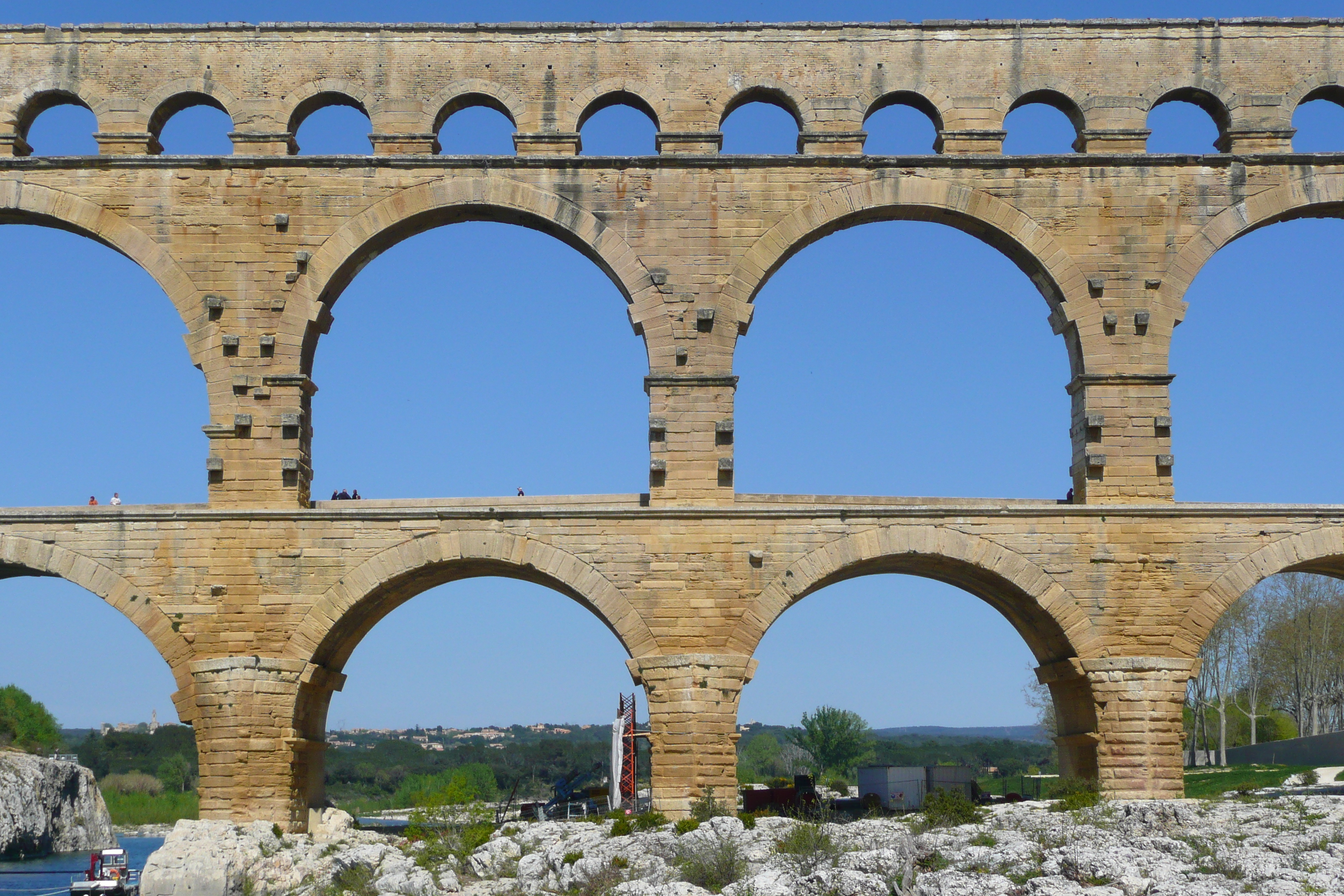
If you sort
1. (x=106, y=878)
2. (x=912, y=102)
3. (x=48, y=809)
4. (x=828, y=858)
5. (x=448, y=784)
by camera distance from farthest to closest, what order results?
(x=48, y=809) → (x=448, y=784) → (x=106, y=878) → (x=912, y=102) → (x=828, y=858)

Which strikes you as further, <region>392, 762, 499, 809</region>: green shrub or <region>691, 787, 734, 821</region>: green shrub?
<region>392, 762, 499, 809</region>: green shrub

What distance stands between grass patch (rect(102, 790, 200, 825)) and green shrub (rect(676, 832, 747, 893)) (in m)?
53.2

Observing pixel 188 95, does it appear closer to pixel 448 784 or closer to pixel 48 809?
pixel 448 784

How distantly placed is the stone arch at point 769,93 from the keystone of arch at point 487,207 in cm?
217

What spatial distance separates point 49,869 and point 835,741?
28.1m

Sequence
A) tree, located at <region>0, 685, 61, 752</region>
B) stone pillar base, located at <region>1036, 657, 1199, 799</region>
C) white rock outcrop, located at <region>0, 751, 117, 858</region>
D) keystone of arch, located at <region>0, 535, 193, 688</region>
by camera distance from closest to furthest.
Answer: stone pillar base, located at <region>1036, 657, 1199, 799</region>
keystone of arch, located at <region>0, 535, 193, 688</region>
white rock outcrop, located at <region>0, 751, 117, 858</region>
tree, located at <region>0, 685, 61, 752</region>

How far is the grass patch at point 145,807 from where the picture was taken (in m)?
63.9

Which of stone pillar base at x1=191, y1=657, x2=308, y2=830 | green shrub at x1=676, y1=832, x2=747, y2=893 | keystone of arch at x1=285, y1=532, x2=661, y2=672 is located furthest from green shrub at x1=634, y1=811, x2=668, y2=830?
stone pillar base at x1=191, y1=657, x2=308, y2=830

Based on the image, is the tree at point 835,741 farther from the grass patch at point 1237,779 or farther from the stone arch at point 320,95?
the stone arch at point 320,95

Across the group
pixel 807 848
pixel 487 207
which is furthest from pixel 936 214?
pixel 807 848

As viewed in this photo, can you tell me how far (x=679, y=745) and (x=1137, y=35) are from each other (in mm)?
10860

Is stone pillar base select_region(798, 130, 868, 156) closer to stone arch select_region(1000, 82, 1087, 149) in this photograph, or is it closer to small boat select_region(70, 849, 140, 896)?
stone arch select_region(1000, 82, 1087, 149)

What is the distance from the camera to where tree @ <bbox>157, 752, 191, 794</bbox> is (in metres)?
71.1

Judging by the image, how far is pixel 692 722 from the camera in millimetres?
16719
